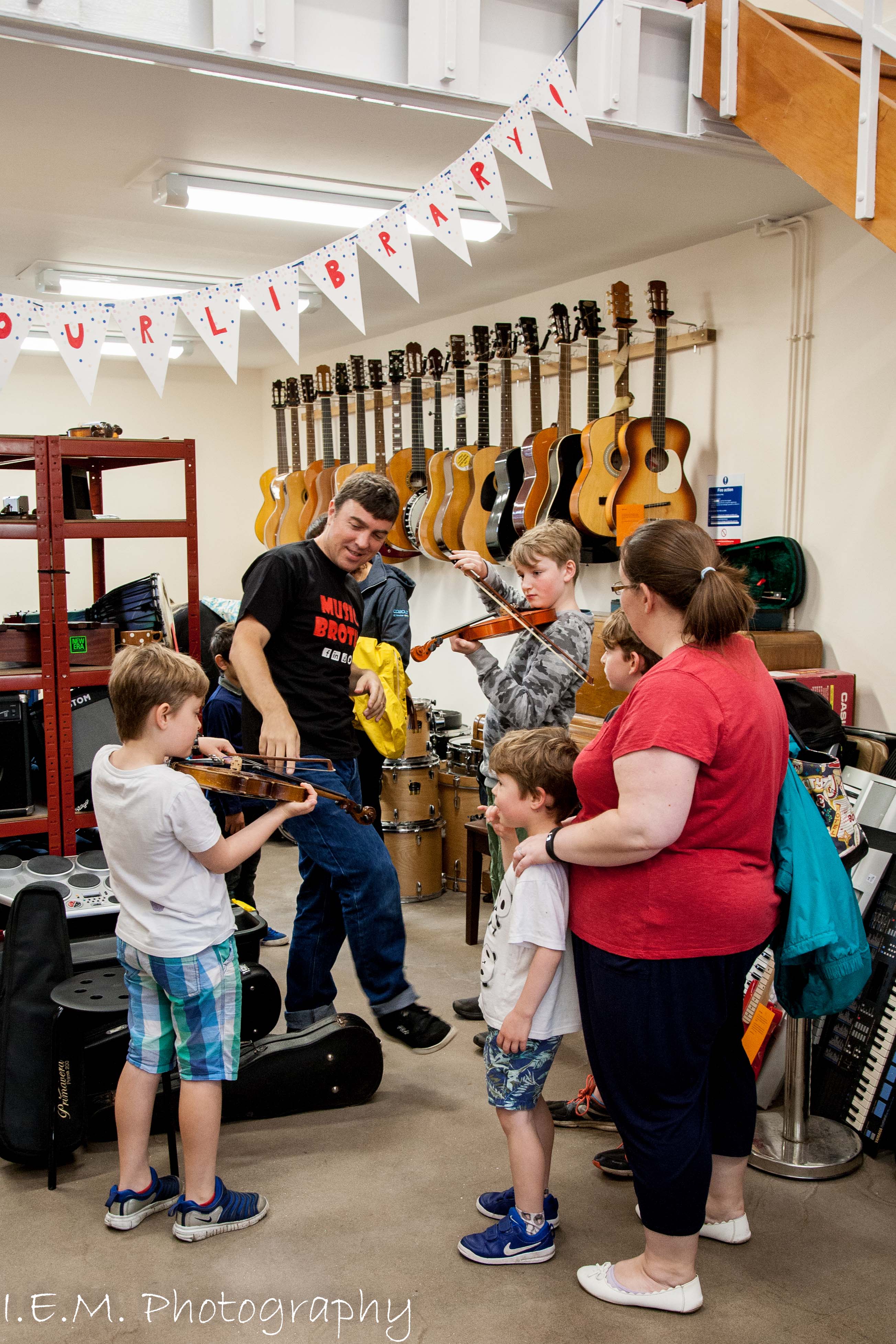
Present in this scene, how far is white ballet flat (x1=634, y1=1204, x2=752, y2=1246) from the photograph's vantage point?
2240mm

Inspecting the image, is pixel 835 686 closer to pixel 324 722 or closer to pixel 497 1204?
pixel 324 722

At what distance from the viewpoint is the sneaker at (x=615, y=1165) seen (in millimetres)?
2514

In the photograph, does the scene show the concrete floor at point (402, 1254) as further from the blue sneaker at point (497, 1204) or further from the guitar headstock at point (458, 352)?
the guitar headstock at point (458, 352)

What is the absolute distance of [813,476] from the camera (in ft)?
13.6

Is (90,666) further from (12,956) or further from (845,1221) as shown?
(845,1221)

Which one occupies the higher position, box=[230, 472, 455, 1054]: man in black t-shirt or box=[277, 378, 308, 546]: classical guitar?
box=[277, 378, 308, 546]: classical guitar

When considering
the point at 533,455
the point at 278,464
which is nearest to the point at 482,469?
the point at 533,455

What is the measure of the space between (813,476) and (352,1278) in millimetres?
3216

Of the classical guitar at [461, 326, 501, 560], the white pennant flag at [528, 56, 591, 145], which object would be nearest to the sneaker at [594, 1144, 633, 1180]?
the white pennant flag at [528, 56, 591, 145]

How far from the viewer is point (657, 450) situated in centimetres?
455

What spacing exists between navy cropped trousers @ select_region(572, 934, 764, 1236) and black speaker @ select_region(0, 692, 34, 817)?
2349 mm

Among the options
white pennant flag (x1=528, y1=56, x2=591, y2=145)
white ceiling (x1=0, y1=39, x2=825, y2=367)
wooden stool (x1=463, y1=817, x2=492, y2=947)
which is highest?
white ceiling (x1=0, y1=39, x2=825, y2=367)

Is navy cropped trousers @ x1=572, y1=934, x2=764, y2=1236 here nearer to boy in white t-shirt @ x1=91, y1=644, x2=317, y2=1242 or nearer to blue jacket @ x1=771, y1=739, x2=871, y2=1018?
blue jacket @ x1=771, y1=739, x2=871, y2=1018

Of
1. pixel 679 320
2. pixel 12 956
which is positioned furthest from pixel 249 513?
pixel 12 956
